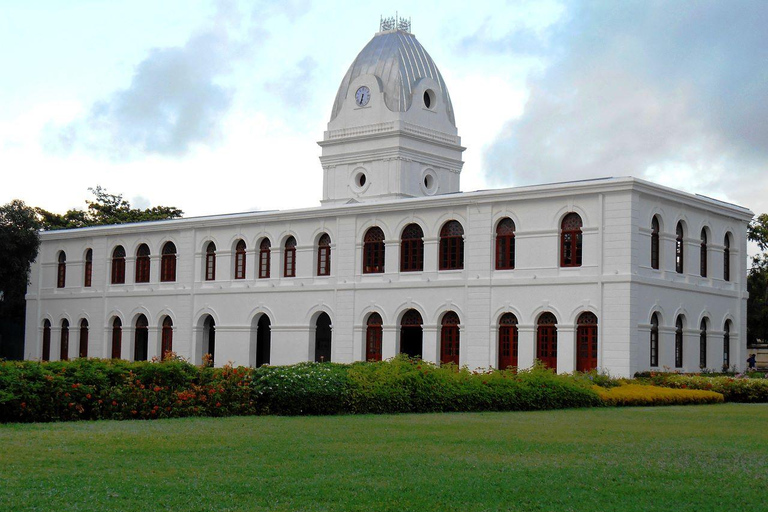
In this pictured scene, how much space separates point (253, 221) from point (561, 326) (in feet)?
50.2

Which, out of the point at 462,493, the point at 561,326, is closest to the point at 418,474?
the point at 462,493

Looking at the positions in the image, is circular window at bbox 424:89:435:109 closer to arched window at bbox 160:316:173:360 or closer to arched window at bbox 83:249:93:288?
arched window at bbox 160:316:173:360

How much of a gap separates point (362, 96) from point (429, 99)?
3231 mm

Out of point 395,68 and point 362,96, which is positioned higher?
point 395,68

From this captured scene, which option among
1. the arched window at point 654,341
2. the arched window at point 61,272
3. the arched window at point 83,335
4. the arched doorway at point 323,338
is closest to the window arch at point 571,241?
the arched window at point 654,341

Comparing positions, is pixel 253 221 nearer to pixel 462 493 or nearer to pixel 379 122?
pixel 379 122

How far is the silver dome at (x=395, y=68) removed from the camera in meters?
49.8

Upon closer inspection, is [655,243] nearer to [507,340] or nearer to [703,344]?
[703,344]

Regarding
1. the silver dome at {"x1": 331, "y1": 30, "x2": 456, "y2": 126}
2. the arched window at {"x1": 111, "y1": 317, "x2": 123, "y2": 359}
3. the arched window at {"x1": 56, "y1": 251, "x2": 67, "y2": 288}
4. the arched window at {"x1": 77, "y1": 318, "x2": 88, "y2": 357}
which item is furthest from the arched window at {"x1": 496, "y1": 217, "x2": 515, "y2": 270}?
the arched window at {"x1": 56, "y1": 251, "x2": 67, "y2": 288}

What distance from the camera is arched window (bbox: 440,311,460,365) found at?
40656 millimetres

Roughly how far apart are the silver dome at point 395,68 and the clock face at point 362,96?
71 cm

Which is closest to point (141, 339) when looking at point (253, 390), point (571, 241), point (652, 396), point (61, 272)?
point (61, 272)

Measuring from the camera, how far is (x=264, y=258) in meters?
47.1

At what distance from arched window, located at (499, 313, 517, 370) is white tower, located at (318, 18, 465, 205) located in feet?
37.0
